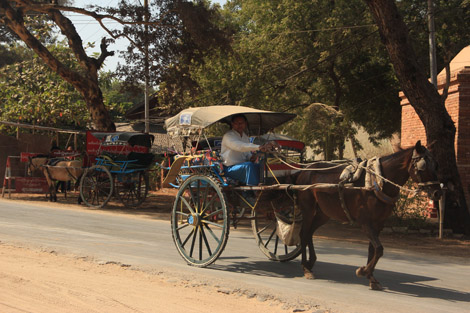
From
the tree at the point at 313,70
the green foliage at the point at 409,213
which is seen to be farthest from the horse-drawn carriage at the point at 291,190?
the tree at the point at 313,70

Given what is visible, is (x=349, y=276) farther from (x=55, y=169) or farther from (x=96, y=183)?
(x=55, y=169)

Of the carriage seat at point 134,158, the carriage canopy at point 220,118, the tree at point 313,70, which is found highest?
the tree at point 313,70

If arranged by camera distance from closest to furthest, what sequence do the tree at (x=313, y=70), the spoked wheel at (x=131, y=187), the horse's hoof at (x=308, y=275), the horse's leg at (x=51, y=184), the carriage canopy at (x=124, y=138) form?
the horse's hoof at (x=308, y=275), the carriage canopy at (x=124, y=138), the spoked wheel at (x=131, y=187), the horse's leg at (x=51, y=184), the tree at (x=313, y=70)

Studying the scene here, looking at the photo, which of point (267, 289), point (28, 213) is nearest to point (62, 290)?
point (267, 289)

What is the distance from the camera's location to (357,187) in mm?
7133

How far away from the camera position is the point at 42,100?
26.7 m

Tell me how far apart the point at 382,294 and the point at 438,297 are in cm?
73

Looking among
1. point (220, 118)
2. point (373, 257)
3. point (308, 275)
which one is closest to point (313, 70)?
point (220, 118)

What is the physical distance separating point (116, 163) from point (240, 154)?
9.82 meters

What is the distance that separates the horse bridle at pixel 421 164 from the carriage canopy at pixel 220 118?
8.61 feet

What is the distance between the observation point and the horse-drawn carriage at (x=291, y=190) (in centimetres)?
701

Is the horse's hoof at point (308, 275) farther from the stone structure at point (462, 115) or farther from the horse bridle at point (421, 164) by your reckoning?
the stone structure at point (462, 115)

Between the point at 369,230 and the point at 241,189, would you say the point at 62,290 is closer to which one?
the point at 241,189

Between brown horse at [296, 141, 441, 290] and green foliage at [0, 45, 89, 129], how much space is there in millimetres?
20529
